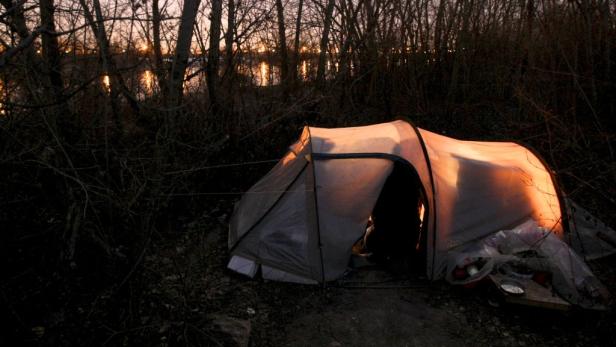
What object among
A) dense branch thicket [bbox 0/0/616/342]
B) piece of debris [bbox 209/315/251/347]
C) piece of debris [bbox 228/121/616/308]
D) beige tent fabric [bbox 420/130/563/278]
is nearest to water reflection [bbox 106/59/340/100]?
dense branch thicket [bbox 0/0/616/342]

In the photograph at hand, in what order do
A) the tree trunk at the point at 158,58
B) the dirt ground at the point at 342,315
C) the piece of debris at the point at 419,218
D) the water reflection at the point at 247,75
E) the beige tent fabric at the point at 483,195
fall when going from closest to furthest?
the dirt ground at the point at 342,315 < the piece of debris at the point at 419,218 < the beige tent fabric at the point at 483,195 < the tree trunk at the point at 158,58 < the water reflection at the point at 247,75

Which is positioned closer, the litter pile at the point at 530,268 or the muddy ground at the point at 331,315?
the muddy ground at the point at 331,315

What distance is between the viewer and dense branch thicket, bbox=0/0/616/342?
4031mm

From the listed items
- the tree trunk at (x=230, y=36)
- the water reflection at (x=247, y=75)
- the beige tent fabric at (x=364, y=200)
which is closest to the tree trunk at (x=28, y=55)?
the water reflection at (x=247, y=75)

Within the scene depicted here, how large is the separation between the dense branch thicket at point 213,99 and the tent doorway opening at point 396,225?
1.72m

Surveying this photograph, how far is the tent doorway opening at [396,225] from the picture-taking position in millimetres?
5785

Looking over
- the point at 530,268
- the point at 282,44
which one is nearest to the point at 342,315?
the point at 530,268

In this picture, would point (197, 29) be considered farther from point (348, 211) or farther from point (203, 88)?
point (348, 211)

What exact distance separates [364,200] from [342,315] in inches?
51.8

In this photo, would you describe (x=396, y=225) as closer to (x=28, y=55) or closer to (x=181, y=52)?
(x=181, y=52)

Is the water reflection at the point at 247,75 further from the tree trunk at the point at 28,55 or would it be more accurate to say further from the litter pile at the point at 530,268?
the litter pile at the point at 530,268

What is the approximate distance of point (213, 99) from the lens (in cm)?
792

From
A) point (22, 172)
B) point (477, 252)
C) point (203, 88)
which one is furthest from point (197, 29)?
A: point (477, 252)

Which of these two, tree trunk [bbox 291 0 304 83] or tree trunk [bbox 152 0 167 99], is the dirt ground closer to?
tree trunk [bbox 152 0 167 99]
